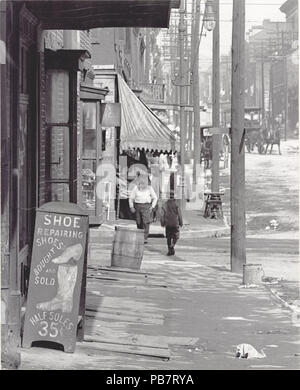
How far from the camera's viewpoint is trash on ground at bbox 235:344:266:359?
9320mm

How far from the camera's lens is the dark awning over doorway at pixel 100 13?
980 cm

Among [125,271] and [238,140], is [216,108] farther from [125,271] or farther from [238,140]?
[125,271]

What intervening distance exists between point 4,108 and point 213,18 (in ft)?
74.2

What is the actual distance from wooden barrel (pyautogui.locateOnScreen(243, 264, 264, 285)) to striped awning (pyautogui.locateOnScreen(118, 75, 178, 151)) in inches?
392

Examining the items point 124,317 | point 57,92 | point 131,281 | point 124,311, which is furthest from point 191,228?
point 124,317

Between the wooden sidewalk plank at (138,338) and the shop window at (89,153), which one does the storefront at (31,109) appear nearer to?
the wooden sidewalk plank at (138,338)

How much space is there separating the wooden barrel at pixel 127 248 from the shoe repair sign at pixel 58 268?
6.42 meters

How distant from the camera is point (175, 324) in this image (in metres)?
11.1

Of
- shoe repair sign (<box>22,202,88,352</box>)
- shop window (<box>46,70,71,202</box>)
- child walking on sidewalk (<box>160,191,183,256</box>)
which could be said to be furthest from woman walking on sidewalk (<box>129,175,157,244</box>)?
shoe repair sign (<box>22,202,88,352</box>)

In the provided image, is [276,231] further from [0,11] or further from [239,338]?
[0,11]

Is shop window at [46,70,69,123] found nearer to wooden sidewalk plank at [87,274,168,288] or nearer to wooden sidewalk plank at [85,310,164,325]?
wooden sidewalk plank at [85,310,164,325]

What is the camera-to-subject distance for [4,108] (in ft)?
27.5

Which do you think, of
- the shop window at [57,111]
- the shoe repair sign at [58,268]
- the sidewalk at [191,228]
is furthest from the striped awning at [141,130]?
the shoe repair sign at [58,268]
